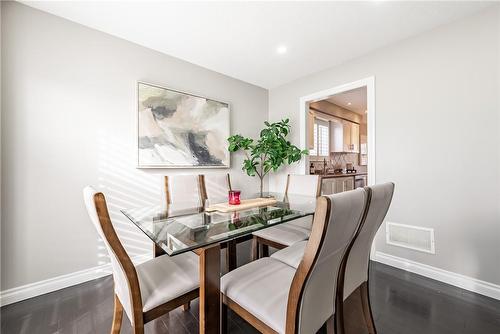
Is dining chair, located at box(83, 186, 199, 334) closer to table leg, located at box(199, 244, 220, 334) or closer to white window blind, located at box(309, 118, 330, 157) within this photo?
table leg, located at box(199, 244, 220, 334)

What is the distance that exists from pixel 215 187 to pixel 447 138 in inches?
94.4

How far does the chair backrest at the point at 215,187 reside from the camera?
233cm

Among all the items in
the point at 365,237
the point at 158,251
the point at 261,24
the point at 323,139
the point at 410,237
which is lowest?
the point at 410,237

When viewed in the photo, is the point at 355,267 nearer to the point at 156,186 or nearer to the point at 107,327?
the point at 107,327

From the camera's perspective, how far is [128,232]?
2311 millimetres

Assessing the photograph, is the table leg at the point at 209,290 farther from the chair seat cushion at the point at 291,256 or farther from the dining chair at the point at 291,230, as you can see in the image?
the dining chair at the point at 291,230

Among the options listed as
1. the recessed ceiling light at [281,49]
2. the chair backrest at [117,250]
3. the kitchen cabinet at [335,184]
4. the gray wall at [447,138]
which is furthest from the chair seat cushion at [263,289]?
the kitchen cabinet at [335,184]

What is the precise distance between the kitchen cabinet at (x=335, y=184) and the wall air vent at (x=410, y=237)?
130 cm

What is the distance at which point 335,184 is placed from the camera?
405 centimetres

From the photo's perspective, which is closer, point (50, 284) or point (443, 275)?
point (50, 284)

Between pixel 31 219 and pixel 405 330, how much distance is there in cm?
303

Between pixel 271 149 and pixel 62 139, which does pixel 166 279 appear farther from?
pixel 271 149

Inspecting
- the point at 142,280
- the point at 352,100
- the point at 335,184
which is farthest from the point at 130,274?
the point at 352,100

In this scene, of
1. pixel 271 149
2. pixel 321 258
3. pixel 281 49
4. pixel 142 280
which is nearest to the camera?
pixel 321 258
